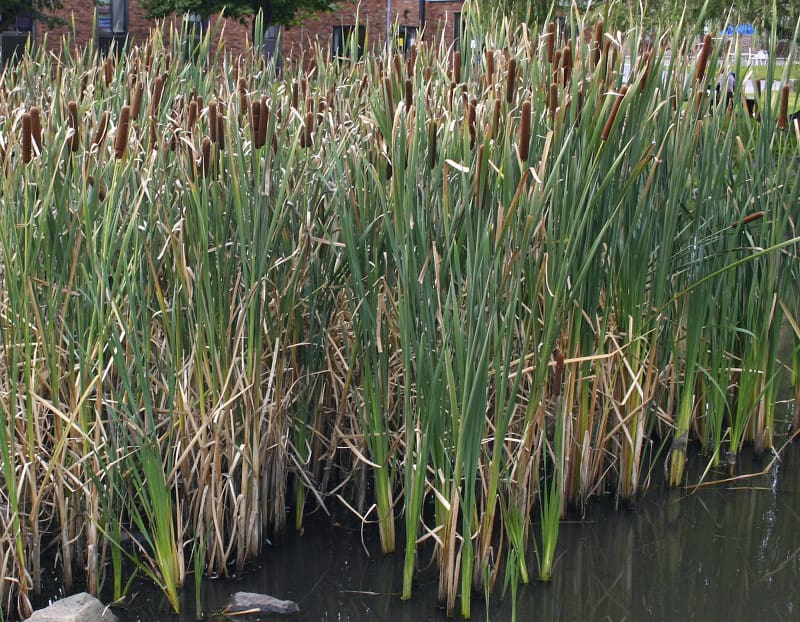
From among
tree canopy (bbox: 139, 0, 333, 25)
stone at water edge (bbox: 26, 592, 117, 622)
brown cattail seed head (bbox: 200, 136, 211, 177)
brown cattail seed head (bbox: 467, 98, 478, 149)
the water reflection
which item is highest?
tree canopy (bbox: 139, 0, 333, 25)

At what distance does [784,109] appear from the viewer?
334cm

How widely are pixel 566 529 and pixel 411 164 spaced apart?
4.33 feet

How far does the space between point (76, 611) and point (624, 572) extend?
5.03 feet

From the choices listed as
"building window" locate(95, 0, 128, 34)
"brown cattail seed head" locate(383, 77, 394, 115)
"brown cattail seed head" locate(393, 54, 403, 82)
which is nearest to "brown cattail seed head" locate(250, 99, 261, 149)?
"brown cattail seed head" locate(383, 77, 394, 115)

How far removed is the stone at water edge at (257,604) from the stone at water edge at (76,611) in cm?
31

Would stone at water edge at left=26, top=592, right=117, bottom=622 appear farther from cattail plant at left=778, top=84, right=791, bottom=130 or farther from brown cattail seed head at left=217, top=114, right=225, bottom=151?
cattail plant at left=778, top=84, right=791, bottom=130

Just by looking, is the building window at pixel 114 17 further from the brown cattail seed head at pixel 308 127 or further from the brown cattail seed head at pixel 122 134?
the brown cattail seed head at pixel 122 134

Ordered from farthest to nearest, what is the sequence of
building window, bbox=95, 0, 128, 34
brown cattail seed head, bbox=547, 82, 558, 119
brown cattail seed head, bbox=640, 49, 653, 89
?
building window, bbox=95, 0, 128, 34 < brown cattail seed head, bbox=640, 49, 653, 89 < brown cattail seed head, bbox=547, 82, 558, 119

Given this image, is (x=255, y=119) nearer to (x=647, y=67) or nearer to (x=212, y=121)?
(x=212, y=121)

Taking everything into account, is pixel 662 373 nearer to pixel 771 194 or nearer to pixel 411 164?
pixel 771 194

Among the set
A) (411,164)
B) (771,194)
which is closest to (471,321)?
(411,164)

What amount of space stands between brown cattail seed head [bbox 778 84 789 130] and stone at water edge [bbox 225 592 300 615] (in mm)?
2220

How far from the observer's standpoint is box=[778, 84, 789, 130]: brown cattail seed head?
3301 millimetres

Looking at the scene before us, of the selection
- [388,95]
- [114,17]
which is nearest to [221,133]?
[388,95]
